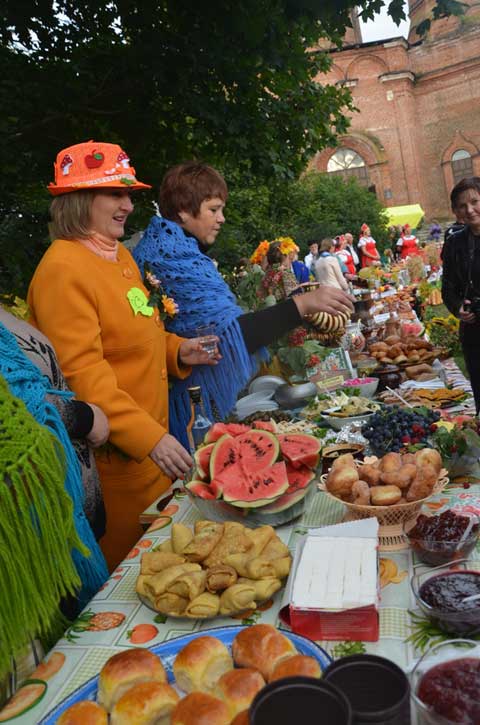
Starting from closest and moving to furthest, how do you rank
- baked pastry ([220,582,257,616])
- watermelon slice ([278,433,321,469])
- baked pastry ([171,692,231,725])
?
baked pastry ([171,692,231,725])
baked pastry ([220,582,257,616])
watermelon slice ([278,433,321,469])

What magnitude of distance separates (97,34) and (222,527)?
5.10m

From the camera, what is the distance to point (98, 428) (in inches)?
80.2

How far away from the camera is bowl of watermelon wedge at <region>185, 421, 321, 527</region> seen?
5.99 feet

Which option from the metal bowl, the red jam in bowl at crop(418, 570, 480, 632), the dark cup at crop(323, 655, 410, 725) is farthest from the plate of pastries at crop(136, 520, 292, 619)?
the metal bowl

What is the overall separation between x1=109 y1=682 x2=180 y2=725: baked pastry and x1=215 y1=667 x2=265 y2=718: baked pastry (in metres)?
0.09

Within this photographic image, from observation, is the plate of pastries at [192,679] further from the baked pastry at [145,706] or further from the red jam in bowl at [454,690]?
the red jam in bowl at [454,690]

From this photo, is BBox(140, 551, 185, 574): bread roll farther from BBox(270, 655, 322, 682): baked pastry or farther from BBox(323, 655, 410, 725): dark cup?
BBox(323, 655, 410, 725): dark cup

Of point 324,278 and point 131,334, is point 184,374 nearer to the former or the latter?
point 131,334

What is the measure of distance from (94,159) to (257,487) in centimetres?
144

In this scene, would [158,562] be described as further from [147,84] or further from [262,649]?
[147,84]

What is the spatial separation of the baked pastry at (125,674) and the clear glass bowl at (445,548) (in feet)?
2.24

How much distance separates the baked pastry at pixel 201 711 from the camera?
94cm

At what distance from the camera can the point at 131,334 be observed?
2.47 m

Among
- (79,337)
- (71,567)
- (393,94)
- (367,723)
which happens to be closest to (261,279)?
(79,337)
